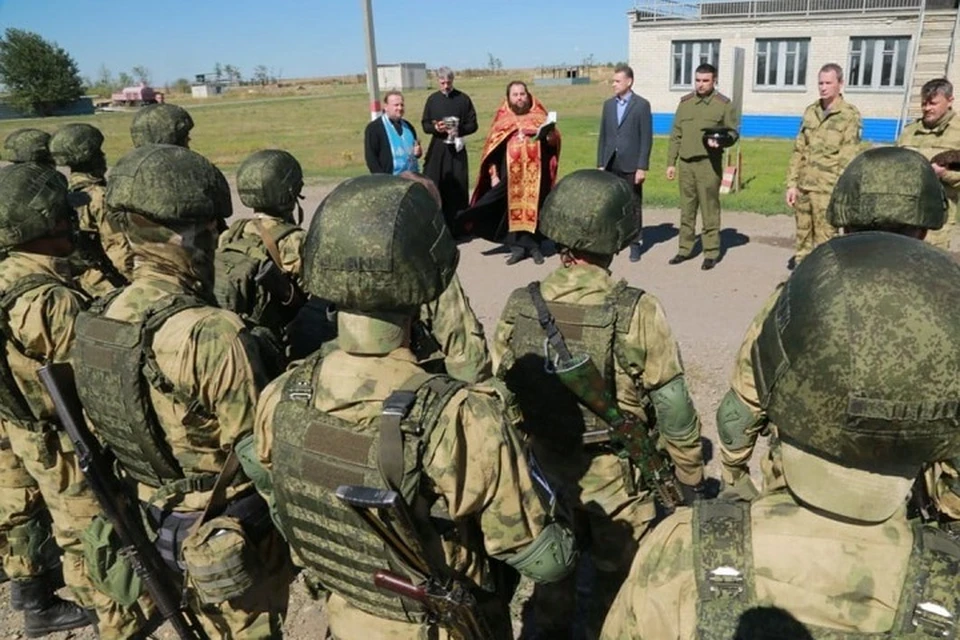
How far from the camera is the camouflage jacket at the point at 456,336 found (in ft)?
11.8

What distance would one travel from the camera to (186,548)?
8.09 ft

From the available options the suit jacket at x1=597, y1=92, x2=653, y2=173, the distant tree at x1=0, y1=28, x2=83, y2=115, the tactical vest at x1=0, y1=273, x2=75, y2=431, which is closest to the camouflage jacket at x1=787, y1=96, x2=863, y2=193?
the suit jacket at x1=597, y1=92, x2=653, y2=173

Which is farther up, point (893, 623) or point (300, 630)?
point (893, 623)

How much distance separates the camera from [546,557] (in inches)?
80.6

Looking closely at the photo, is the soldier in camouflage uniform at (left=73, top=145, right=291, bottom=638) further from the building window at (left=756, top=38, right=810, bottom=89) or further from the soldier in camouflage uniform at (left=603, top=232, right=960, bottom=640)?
the building window at (left=756, top=38, right=810, bottom=89)

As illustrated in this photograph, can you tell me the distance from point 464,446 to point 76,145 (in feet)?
18.4

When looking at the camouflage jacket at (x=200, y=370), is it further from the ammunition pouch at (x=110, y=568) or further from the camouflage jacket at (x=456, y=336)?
the camouflage jacket at (x=456, y=336)

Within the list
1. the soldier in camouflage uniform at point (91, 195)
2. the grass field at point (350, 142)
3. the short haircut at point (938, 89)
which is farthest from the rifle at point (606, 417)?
the grass field at point (350, 142)

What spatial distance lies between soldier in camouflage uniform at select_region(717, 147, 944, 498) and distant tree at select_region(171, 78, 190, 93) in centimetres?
11037

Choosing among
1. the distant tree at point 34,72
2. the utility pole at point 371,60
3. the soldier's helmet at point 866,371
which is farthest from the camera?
the distant tree at point 34,72

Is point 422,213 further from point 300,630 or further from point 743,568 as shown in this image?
point 300,630

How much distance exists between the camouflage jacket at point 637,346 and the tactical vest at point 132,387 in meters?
1.33

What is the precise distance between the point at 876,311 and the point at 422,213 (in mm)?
1247

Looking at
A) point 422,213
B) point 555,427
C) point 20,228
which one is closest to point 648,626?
point 422,213
